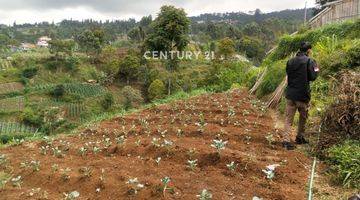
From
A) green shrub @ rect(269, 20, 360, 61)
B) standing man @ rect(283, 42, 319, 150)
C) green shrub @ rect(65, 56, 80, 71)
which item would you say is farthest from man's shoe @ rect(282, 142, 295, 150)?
green shrub @ rect(65, 56, 80, 71)

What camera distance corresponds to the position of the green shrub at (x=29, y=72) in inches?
3017

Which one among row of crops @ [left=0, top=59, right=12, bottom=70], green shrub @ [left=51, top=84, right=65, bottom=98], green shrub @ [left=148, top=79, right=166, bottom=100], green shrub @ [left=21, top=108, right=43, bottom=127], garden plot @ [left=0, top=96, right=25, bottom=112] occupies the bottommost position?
green shrub @ [left=21, top=108, right=43, bottom=127]

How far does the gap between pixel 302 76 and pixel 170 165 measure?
8.82 feet

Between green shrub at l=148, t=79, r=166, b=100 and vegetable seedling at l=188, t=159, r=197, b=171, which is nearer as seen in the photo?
vegetable seedling at l=188, t=159, r=197, b=171

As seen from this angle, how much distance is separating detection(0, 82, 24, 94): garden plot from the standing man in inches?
2762

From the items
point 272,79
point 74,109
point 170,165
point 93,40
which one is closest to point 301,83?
point 170,165

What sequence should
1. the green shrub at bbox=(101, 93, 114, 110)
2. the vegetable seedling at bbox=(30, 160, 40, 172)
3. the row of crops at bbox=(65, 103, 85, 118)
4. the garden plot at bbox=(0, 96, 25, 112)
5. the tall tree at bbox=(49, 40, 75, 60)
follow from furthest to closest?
the tall tree at bbox=(49, 40, 75, 60), the garden plot at bbox=(0, 96, 25, 112), the row of crops at bbox=(65, 103, 85, 118), the green shrub at bbox=(101, 93, 114, 110), the vegetable seedling at bbox=(30, 160, 40, 172)

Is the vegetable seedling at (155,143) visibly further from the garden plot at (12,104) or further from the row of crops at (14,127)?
the garden plot at (12,104)

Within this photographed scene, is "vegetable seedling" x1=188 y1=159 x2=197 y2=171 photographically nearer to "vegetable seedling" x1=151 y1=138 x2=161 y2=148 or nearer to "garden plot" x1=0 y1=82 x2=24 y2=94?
"vegetable seedling" x1=151 y1=138 x2=161 y2=148

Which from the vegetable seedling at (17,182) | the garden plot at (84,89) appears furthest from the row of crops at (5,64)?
the vegetable seedling at (17,182)

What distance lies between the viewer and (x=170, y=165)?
6.01 metres

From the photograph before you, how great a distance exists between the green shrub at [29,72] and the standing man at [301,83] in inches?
2964

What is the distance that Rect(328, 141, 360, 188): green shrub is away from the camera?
505 cm

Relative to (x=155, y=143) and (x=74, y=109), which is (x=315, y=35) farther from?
(x=74, y=109)
